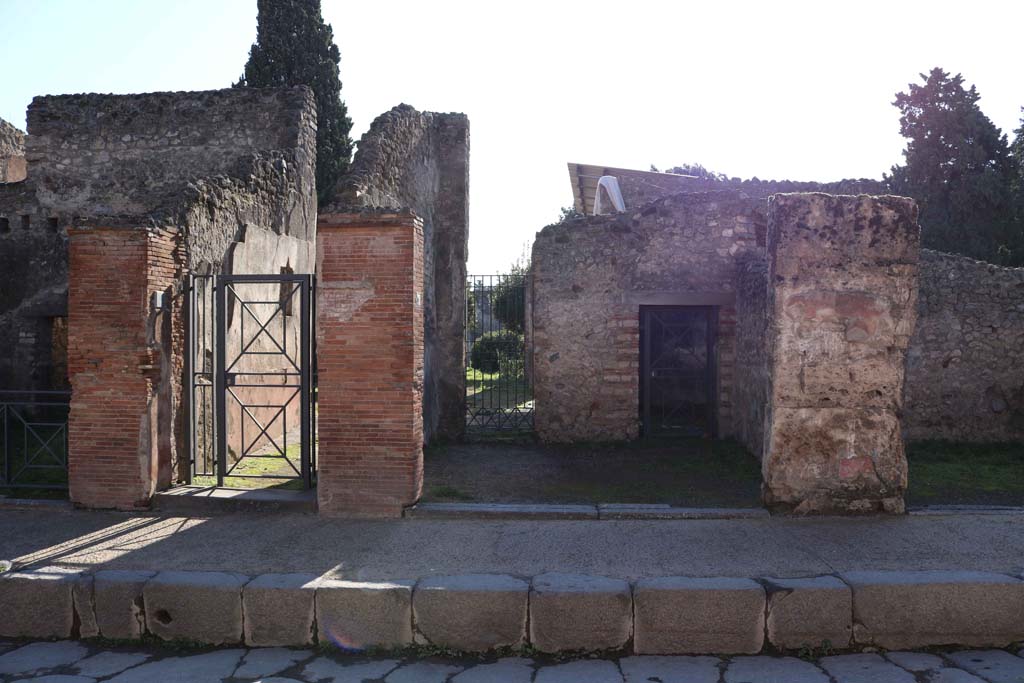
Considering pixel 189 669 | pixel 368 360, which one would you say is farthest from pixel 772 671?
pixel 368 360

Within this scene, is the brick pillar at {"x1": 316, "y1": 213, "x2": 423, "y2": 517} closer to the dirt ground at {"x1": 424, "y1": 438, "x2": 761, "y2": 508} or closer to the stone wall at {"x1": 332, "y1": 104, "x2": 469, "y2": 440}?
the dirt ground at {"x1": 424, "y1": 438, "x2": 761, "y2": 508}

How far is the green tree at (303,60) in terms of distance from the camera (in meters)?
20.9

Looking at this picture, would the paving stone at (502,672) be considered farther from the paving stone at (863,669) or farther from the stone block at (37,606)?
the stone block at (37,606)

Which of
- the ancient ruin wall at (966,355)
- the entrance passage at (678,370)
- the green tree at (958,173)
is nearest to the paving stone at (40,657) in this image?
the entrance passage at (678,370)

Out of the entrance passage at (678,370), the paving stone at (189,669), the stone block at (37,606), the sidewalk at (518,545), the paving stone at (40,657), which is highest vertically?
the entrance passage at (678,370)

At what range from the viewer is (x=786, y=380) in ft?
17.7

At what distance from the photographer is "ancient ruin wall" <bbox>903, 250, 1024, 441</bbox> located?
957cm

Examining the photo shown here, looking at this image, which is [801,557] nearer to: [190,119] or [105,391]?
[105,391]

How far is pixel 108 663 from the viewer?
3.96m

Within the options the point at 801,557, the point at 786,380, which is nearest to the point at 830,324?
the point at 786,380

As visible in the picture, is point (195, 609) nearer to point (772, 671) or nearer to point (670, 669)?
point (670, 669)

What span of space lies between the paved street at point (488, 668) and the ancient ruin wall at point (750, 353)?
13.8ft

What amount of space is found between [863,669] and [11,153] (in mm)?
17796

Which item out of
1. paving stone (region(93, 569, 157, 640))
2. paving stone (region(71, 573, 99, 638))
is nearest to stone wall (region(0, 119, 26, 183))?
paving stone (region(71, 573, 99, 638))
